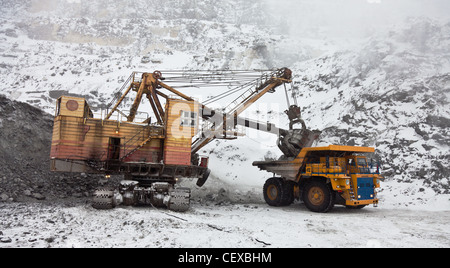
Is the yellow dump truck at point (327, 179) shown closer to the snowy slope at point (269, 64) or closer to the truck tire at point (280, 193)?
the truck tire at point (280, 193)

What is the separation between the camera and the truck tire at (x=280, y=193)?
13.4m

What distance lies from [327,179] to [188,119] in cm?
673

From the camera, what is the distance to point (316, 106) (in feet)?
88.5

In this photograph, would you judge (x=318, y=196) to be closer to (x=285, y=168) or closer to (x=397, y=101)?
(x=285, y=168)

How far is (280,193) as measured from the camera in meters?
13.5

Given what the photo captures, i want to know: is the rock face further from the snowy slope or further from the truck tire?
the truck tire

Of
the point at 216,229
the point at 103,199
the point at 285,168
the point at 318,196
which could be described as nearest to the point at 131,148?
the point at 103,199

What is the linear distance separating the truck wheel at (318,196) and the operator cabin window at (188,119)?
6.01 meters

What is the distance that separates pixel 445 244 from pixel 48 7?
97681 mm

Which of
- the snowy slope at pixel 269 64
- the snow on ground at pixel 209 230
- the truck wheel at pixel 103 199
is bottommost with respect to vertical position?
the snow on ground at pixel 209 230

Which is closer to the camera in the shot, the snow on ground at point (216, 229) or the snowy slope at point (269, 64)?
the snow on ground at point (216, 229)

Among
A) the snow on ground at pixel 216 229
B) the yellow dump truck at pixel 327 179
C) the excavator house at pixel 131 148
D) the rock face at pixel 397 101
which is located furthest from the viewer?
the rock face at pixel 397 101

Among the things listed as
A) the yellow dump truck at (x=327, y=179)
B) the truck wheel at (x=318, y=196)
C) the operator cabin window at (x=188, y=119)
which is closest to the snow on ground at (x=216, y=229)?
the truck wheel at (x=318, y=196)

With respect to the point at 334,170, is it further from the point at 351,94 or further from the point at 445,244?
the point at 351,94
